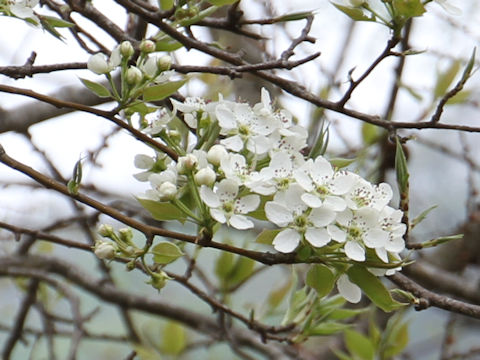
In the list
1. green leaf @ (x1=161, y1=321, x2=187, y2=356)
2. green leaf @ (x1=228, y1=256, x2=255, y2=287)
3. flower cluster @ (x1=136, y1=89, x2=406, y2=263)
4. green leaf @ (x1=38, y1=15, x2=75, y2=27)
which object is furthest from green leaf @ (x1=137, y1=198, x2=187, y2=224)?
green leaf @ (x1=161, y1=321, x2=187, y2=356)

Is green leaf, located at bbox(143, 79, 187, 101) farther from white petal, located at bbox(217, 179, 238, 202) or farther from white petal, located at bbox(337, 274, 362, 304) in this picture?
white petal, located at bbox(337, 274, 362, 304)

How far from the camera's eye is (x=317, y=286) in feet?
2.02

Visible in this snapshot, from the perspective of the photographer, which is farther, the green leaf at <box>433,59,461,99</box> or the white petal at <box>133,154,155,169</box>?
the green leaf at <box>433,59,461,99</box>

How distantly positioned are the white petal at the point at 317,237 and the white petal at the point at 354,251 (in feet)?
0.06

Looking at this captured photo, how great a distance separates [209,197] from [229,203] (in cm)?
2

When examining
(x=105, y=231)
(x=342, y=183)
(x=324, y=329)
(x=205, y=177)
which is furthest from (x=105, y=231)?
(x=324, y=329)

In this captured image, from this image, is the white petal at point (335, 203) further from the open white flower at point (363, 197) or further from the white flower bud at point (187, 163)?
the white flower bud at point (187, 163)

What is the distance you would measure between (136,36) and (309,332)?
18.6 inches

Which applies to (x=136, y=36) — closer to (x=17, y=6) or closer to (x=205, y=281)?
(x=17, y=6)

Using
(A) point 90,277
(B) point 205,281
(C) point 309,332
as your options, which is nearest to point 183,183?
(C) point 309,332

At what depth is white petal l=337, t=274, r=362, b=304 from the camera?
1.99ft

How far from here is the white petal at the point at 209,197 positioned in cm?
56

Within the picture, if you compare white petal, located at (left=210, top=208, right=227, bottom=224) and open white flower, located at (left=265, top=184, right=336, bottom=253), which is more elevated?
white petal, located at (left=210, top=208, right=227, bottom=224)

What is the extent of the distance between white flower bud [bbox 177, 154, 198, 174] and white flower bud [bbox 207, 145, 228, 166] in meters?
0.01
